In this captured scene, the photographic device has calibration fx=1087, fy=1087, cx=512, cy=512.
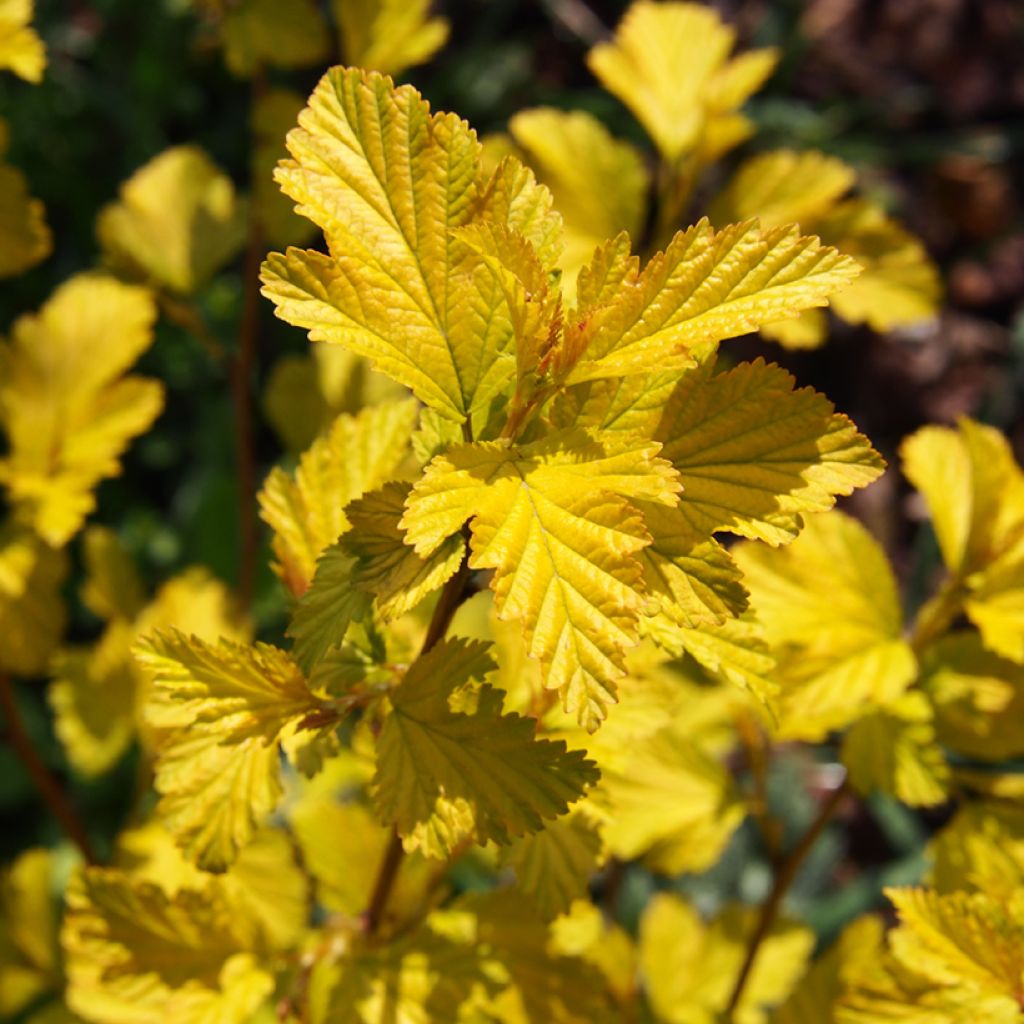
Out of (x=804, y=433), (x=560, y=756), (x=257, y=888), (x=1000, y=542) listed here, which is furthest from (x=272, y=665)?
(x=1000, y=542)

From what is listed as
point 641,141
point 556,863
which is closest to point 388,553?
point 556,863

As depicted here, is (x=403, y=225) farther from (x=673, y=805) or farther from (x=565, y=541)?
(x=673, y=805)

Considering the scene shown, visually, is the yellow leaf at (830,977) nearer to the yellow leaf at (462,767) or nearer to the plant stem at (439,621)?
the plant stem at (439,621)

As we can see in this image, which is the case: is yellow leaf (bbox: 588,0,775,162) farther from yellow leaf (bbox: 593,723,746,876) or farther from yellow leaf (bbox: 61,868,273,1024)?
yellow leaf (bbox: 61,868,273,1024)

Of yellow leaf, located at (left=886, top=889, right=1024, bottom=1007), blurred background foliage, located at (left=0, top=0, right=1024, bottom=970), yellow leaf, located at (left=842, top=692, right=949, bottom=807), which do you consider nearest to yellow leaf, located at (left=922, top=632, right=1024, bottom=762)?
yellow leaf, located at (left=842, top=692, right=949, bottom=807)

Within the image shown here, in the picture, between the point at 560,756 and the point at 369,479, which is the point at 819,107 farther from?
the point at 560,756

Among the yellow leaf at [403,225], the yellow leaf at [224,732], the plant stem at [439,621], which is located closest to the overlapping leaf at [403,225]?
the yellow leaf at [403,225]
